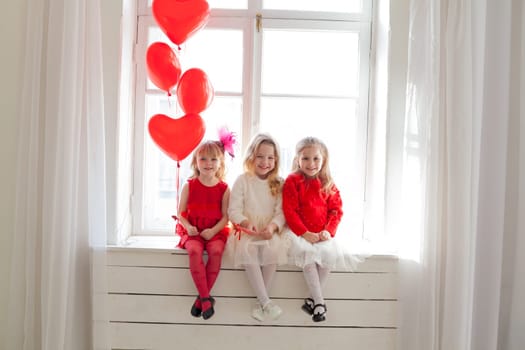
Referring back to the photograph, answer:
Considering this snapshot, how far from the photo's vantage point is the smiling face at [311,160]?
6.86 feet

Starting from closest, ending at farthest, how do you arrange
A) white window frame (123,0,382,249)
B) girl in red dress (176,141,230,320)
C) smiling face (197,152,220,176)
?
girl in red dress (176,141,230,320), smiling face (197,152,220,176), white window frame (123,0,382,249)

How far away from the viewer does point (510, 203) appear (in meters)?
2.02

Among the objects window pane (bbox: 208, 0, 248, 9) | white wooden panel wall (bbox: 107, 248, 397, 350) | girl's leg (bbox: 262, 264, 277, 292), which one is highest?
window pane (bbox: 208, 0, 248, 9)

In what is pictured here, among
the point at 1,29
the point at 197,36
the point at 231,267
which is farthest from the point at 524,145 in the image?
the point at 1,29

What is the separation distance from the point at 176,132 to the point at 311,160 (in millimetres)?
626

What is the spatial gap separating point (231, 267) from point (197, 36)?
3.97 ft

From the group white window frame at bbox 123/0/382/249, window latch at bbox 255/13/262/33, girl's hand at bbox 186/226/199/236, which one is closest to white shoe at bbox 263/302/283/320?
girl's hand at bbox 186/226/199/236

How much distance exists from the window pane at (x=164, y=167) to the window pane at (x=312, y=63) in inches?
9.8

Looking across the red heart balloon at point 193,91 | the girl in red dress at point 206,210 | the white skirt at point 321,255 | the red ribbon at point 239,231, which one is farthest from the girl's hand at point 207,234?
the red heart balloon at point 193,91

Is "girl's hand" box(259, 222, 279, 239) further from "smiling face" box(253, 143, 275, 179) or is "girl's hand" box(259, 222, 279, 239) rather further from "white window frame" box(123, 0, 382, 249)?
"white window frame" box(123, 0, 382, 249)

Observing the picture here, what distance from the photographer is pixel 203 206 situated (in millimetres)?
2104

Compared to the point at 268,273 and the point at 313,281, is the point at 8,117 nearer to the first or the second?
the point at 268,273

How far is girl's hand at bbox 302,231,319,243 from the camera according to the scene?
2.02 metres

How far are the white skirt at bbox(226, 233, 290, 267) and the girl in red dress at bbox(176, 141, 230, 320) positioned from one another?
78 mm
